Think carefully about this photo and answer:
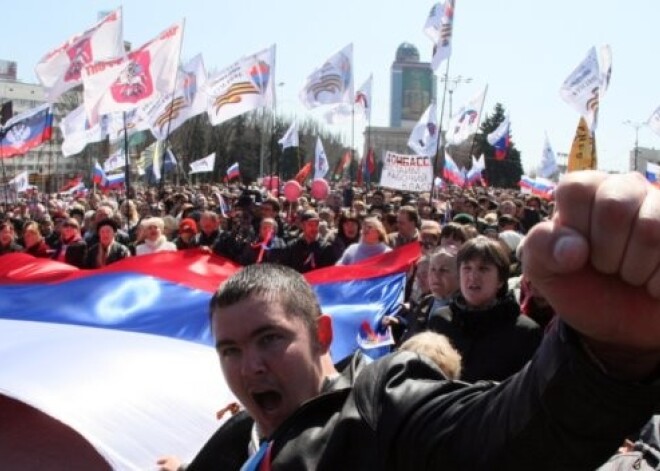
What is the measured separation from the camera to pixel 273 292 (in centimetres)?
189

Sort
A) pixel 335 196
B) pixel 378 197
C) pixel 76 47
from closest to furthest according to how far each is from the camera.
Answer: pixel 76 47 < pixel 378 197 < pixel 335 196

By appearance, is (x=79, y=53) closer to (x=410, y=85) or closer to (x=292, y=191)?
(x=292, y=191)

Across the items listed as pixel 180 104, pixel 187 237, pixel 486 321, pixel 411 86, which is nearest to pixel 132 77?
pixel 180 104

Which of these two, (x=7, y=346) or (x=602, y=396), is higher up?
(x=602, y=396)

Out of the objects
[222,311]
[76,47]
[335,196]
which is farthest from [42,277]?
[335,196]

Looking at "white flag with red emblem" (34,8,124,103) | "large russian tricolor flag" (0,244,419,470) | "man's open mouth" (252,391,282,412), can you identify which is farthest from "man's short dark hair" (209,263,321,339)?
"white flag with red emblem" (34,8,124,103)

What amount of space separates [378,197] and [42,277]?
9151 mm

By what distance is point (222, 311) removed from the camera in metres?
1.88

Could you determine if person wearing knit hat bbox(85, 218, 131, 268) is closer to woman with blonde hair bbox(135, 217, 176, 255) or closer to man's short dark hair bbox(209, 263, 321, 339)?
woman with blonde hair bbox(135, 217, 176, 255)

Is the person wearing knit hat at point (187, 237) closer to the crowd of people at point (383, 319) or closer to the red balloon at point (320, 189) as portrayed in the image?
the crowd of people at point (383, 319)

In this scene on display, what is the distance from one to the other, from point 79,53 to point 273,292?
40.1ft

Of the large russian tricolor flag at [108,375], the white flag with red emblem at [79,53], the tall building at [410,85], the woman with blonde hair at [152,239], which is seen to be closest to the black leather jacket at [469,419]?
the large russian tricolor flag at [108,375]

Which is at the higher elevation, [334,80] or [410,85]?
[410,85]

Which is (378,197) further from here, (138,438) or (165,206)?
(138,438)
